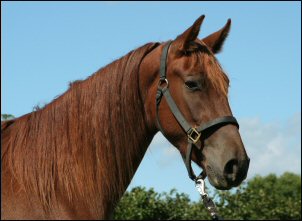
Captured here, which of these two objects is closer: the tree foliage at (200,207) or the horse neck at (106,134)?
the horse neck at (106,134)

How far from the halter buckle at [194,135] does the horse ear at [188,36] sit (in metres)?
0.73

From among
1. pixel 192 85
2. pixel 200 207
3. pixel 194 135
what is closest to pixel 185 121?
pixel 194 135

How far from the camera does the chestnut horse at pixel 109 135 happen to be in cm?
441

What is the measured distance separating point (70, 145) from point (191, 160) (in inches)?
41.1

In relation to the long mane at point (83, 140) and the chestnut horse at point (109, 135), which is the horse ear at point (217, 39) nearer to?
the chestnut horse at point (109, 135)

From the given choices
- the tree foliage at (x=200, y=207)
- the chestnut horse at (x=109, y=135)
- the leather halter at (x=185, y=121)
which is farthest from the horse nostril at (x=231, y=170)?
the tree foliage at (x=200, y=207)

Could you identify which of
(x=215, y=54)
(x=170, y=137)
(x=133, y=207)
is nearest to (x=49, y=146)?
(x=170, y=137)

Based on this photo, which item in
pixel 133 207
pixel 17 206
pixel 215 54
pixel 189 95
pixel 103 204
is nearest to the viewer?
pixel 17 206

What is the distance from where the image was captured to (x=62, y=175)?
14.7 ft

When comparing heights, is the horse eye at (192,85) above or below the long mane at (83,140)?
above

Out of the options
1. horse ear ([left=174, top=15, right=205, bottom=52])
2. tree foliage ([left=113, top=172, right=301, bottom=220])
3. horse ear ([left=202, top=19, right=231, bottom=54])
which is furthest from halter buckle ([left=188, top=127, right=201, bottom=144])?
tree foliage ([left=113, top=172, right=301, bottom=220])

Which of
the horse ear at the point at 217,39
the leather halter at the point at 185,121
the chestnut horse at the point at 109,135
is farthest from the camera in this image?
the horse ear at the point at 217,39

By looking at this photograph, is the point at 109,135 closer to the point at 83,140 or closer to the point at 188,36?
the point at 83,140

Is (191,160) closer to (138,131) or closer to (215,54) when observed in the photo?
(138,131)
